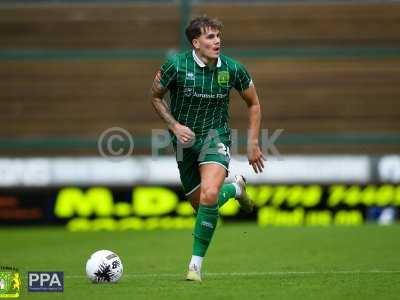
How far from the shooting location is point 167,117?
8.30 metres

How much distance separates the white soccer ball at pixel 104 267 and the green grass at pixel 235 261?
4.4 inches

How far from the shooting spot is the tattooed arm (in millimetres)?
8133

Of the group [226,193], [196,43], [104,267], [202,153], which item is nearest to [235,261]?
[226,193]

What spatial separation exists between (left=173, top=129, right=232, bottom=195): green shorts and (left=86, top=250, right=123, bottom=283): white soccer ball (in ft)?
3.52

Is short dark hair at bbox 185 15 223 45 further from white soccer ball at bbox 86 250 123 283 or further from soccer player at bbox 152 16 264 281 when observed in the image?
white soccer ball at bbox 86 250 123 283

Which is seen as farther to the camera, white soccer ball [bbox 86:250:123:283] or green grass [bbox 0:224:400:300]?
white soccer ball [bbox 86:250:123:283]

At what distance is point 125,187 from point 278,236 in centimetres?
309

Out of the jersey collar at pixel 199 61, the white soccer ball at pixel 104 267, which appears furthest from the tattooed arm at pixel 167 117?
the white soccer ball at pixel 104 267

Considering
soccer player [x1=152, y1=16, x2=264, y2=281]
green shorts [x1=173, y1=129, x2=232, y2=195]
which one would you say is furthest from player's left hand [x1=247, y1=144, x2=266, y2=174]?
green shorts [x1=173, y1=129, x2=232, y2=195]

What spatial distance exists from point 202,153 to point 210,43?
867mm

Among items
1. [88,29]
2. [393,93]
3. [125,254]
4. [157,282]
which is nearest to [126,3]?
[88,29]

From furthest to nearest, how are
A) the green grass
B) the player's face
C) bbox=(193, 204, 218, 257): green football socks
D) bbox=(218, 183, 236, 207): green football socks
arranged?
bbox=(218, 183, 236, 207): green football socks < the player's face < bbox=(193, 204, 218, 257): green football socks < the green grass

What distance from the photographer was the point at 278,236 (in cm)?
1348

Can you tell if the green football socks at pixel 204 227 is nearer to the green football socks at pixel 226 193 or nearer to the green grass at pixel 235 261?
the green grass at pixel 235 261
